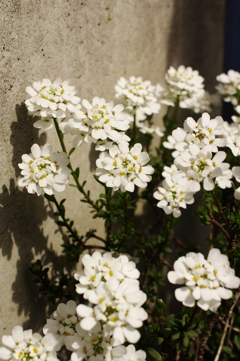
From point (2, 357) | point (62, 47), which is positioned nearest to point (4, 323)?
point (2, 357)

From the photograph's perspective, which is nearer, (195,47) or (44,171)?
(44,171)

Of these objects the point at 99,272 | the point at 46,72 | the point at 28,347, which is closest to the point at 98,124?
the point at 46,72

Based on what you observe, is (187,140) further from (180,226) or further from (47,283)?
(180,226)

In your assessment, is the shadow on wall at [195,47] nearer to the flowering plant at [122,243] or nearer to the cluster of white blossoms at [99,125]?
the flowering plant at [122,243]

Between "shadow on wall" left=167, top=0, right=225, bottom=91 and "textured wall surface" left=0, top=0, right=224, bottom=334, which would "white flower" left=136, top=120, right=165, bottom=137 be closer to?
"textured wall surface" left=0, top=0, right=224, bottom=334

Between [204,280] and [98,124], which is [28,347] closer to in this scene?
[204,280]

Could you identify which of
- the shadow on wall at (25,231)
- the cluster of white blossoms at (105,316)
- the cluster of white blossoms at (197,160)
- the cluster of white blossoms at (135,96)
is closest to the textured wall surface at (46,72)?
the shadow on wall at (25,231)

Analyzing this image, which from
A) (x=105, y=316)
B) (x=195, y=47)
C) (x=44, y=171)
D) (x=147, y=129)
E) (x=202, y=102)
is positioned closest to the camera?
(x=105, y=316)
